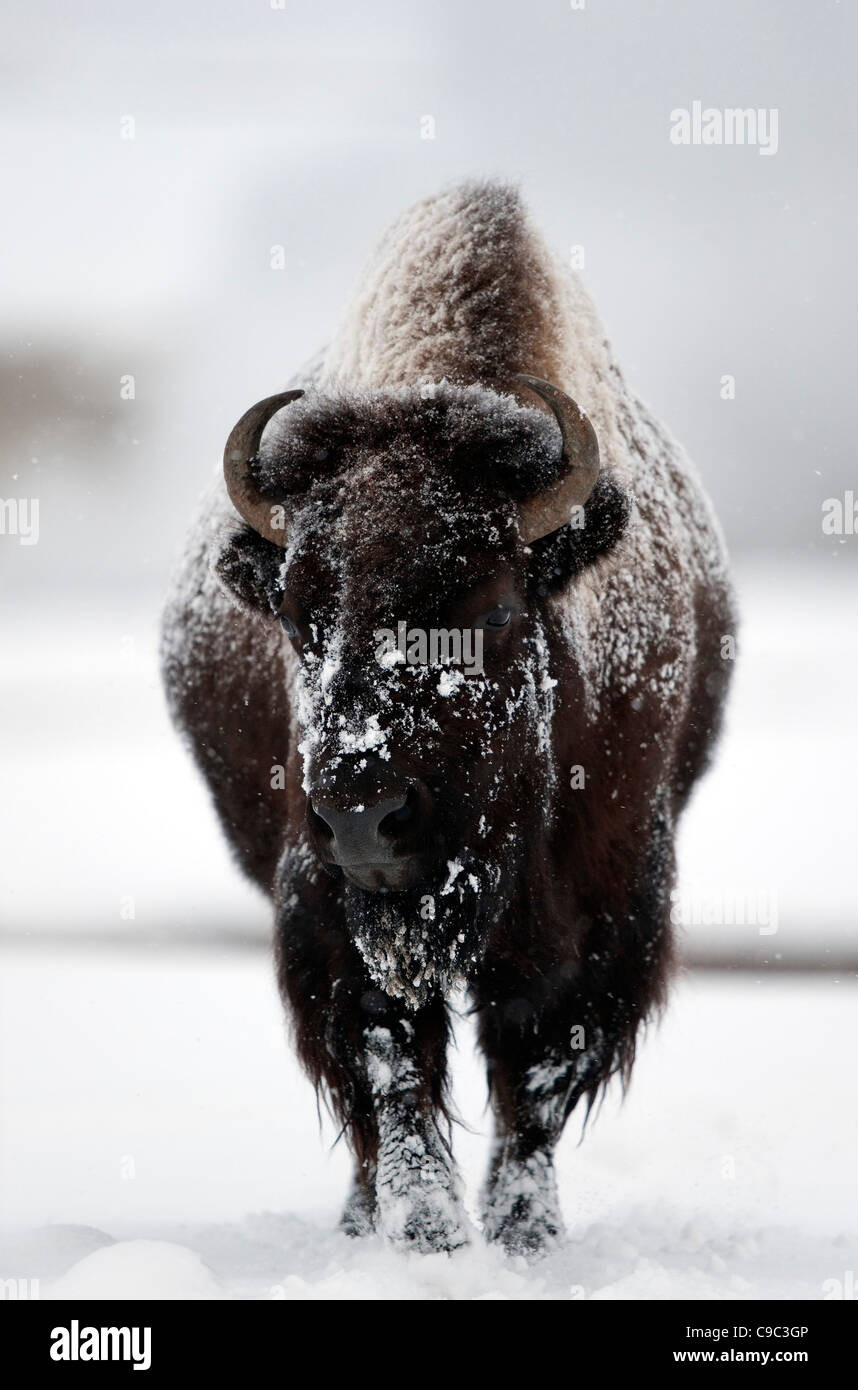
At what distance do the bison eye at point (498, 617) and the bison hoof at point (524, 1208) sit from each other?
1842mm

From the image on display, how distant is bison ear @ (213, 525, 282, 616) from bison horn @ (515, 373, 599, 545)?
770 millimetres

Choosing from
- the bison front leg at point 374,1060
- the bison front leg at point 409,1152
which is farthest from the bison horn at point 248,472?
the bison front leg at point 409,1152

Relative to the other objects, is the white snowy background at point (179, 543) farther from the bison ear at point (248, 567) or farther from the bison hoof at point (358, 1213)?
the bison ear at point (248, 567)

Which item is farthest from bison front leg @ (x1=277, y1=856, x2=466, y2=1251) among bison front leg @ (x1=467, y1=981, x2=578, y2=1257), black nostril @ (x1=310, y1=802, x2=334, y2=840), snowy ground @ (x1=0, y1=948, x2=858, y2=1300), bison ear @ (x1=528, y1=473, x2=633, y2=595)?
bison ear @ (x1=528, y1=473, x2=633, y2=595)

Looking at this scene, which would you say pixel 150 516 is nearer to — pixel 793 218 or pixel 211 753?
pixel 793 218

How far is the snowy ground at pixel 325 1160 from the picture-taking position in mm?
3303

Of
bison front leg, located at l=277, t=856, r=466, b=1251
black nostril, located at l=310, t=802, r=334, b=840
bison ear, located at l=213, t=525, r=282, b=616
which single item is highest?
bison ear, located at l=213, t=525, r=282, b=616

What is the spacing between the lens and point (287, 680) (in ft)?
13.6

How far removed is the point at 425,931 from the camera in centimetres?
314

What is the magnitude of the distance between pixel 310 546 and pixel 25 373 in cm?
2163

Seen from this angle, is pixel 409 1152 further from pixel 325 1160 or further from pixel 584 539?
pixel 584 539

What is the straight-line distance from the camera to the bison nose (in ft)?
8.82

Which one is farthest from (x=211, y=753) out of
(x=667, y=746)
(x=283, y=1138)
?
(x=667, y=746)

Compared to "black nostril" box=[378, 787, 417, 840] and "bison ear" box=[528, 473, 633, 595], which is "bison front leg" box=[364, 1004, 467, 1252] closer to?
"black nostril" box=[378, 787, 417, 840]
